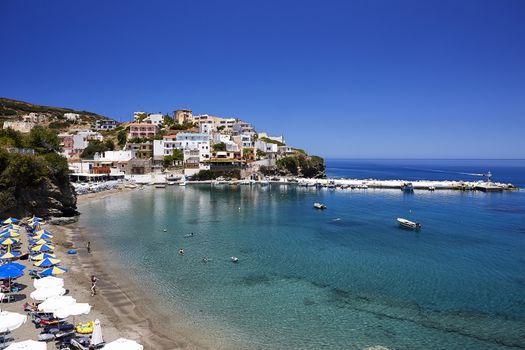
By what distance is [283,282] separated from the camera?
82.0 ft

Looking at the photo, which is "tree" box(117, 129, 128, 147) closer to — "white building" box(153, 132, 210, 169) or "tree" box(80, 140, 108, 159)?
"tree" box(80, 140, 108, 159)

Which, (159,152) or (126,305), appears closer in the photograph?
(126,305)

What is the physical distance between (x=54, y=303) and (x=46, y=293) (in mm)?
2064

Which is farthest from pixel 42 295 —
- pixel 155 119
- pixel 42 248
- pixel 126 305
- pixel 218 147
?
pixel 155 119

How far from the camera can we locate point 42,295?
1747 centimetres

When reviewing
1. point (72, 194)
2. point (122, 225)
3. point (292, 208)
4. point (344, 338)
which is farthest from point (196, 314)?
point (292, 208)

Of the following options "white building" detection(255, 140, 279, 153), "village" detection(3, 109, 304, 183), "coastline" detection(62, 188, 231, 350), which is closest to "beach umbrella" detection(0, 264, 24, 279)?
"coastline" detection(62, 188, 231, 350)

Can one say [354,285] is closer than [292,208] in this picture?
Yes

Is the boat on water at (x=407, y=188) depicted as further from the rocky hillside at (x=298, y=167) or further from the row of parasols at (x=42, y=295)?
the row of parasols at (x=42, y=295)

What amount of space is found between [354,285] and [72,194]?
3906 cm

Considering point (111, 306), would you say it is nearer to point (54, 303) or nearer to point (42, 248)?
point (54, 303)

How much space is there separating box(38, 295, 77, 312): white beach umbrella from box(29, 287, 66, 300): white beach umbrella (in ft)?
3.94

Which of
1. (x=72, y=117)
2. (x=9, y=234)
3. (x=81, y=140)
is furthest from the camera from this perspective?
(x=72, y=117)

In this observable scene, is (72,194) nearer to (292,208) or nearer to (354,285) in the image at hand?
(292,208)
